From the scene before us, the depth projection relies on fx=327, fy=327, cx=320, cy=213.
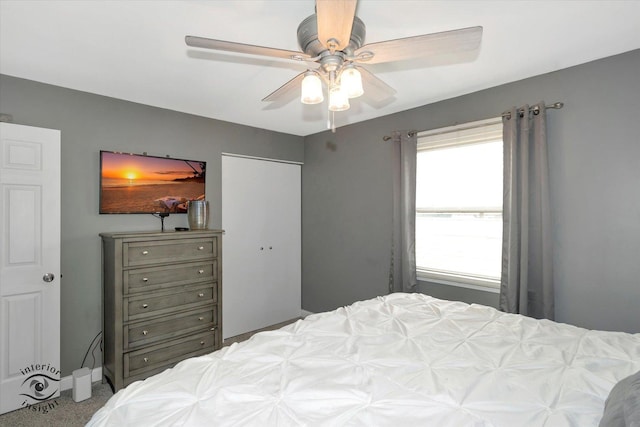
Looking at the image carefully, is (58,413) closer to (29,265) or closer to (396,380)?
(29,265)

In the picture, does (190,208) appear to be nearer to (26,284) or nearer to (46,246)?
(46,246)

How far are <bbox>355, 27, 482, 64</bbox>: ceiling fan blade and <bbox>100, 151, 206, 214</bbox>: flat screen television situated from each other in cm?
238

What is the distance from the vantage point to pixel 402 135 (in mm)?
3215

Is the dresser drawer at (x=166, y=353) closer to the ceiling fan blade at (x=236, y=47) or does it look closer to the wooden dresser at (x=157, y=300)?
the wooden dresser at (x=157, y=300)

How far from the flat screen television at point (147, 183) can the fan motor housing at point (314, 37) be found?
7.15 ft

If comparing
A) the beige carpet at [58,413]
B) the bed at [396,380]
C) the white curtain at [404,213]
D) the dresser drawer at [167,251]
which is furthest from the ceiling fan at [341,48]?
the beige carpet at [58,413]

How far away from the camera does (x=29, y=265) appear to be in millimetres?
2420

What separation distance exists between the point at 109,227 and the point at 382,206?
2599mm

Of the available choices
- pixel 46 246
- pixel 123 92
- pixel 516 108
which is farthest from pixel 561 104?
pixel 46 246

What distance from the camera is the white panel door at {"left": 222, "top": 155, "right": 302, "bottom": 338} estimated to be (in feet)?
12.2

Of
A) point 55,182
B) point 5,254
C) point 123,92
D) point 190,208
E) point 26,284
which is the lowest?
point 26,284

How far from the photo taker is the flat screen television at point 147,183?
2863 mm

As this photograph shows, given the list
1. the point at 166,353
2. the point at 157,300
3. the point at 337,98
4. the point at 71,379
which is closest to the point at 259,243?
the point at 157,300

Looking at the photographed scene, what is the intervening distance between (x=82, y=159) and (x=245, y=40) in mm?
1835
